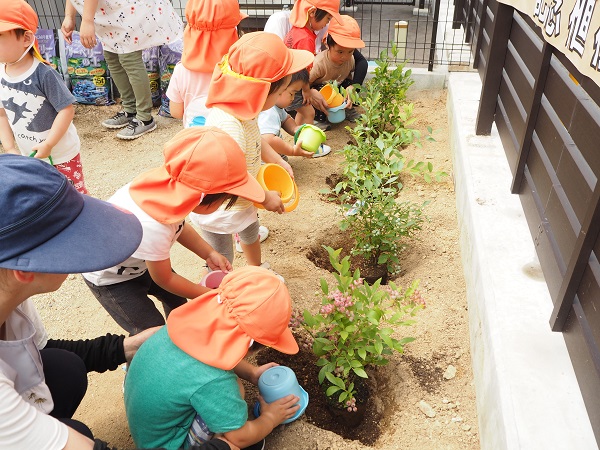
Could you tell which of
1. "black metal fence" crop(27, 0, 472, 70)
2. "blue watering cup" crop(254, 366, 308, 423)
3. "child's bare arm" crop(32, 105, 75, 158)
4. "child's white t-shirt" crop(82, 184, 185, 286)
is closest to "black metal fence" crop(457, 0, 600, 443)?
"blue watering cup" crop(254, 366, 308, 423)

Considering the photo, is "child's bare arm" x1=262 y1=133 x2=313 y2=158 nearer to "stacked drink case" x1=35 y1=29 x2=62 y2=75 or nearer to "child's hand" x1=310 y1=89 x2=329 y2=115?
"child's hand" x1=310 y1=89 x2=329 y2=115

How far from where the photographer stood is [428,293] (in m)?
2.83

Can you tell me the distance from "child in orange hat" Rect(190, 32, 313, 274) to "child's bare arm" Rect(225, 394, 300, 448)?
3.05 ft

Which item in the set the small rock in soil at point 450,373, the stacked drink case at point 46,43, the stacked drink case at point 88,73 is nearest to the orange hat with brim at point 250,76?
the small rock in soil at point 450,373

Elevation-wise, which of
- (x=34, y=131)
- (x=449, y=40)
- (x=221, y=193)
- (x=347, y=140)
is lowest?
(x=347, y=140)

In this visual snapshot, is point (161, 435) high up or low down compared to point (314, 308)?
up

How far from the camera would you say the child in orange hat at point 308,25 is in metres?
4.48

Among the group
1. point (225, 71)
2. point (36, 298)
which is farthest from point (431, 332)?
point (36, 298)

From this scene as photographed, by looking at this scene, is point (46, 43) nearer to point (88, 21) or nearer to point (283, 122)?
point (88, 21)

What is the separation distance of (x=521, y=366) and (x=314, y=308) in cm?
115

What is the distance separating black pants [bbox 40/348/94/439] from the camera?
1.99 meters

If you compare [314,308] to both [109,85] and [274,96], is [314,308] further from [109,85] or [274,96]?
[109,85]

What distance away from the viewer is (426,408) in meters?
2.25

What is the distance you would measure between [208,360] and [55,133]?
2105mm
